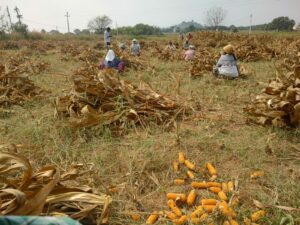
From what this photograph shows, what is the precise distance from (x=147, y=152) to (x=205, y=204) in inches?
48.5

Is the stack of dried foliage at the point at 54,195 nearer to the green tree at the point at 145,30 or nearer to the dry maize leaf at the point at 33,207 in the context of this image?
the dry maize leaf at the point at 33,207

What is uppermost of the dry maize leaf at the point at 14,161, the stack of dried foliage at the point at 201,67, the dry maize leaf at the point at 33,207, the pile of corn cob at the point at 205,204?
the dry maize leaf at the point at 14,161

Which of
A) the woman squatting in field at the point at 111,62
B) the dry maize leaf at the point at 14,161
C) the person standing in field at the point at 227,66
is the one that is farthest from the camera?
the woman squatting in field at the point at 111,62

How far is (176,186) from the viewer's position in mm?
3014

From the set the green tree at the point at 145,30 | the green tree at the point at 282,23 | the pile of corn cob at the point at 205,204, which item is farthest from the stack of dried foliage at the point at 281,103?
the green tree at the point at 282,23

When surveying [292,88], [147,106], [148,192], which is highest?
[292,88]

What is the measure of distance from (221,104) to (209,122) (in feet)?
3.86

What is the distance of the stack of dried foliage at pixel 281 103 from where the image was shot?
13.3ft

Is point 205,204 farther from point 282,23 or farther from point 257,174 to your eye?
point 282,23

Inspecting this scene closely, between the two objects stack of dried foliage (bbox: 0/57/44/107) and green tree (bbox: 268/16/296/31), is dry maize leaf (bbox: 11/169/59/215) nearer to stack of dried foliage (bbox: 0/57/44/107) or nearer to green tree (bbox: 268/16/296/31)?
stack of dried foliage (bbox: 0/57/44/107)

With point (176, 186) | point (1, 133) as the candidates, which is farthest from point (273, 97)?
point (1, 133)

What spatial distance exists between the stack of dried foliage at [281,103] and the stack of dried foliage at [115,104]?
3.90ft

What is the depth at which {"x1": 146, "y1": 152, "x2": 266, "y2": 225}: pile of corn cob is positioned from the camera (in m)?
2.38

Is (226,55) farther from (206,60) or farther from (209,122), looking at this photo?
(209,122)
